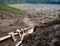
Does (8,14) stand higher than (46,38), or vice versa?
(46,38)

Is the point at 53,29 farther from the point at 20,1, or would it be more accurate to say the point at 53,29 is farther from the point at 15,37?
the point at 20,1

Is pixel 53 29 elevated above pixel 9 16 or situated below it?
above

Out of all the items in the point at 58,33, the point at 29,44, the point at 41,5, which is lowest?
the point at 41,5

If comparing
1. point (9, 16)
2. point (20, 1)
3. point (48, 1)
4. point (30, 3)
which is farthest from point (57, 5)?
point (9, 16)

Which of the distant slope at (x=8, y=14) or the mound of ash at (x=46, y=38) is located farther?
the distant slope at (x=8, y=14)

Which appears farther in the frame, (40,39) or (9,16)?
(9,16)

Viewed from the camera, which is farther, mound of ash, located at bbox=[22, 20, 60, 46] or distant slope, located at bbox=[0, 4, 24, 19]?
distant slope, located at bbox=[0, 4, 24, 19]

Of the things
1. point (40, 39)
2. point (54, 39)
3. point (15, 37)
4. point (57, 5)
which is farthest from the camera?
point (57, 5)

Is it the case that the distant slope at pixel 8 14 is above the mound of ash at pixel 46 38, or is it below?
below

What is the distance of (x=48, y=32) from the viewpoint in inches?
160

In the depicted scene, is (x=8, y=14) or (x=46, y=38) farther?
(x=8, y=14)

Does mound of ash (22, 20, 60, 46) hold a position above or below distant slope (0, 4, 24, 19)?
above

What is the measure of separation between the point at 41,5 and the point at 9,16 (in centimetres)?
1081

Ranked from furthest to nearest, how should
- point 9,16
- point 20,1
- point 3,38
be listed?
1. point 20,1
2. point 9,16
3. point 3,38
